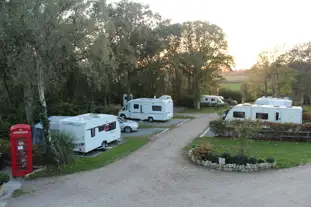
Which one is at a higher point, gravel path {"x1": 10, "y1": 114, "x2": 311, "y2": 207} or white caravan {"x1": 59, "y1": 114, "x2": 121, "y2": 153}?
white caravan {"x1": 59, "y1": 114, "x2": 121, "y2": 153}

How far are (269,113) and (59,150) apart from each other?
15778mm

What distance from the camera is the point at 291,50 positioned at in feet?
140

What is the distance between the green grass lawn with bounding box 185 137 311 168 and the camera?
14195 millimetres

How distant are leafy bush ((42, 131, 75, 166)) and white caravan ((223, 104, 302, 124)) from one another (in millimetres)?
12524

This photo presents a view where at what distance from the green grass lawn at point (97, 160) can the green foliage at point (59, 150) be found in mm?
334

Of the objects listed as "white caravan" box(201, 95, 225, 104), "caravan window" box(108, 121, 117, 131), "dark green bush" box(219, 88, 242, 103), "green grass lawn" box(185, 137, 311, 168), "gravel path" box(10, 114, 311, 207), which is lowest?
"gravel path" box(10, 114, 311, 207)

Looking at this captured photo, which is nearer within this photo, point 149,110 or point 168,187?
point 168,187

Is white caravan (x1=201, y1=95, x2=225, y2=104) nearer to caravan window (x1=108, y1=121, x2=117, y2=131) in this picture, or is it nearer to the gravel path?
caravan window (x1=108, y1=121, x2=117, y2=131)

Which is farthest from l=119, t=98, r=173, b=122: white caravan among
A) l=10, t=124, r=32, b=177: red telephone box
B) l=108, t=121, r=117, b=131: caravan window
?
l=10, t=124, r=32, b=177: red telephone box

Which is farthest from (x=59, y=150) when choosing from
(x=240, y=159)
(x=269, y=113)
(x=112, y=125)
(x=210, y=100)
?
(x=210, y=100)

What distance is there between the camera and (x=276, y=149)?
16.9 meters

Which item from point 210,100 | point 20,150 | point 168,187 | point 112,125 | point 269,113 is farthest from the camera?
point 210,100

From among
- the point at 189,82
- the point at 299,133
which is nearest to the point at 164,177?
the point at 299,133

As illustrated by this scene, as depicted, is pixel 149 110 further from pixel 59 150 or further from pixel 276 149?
pixel 59 150
